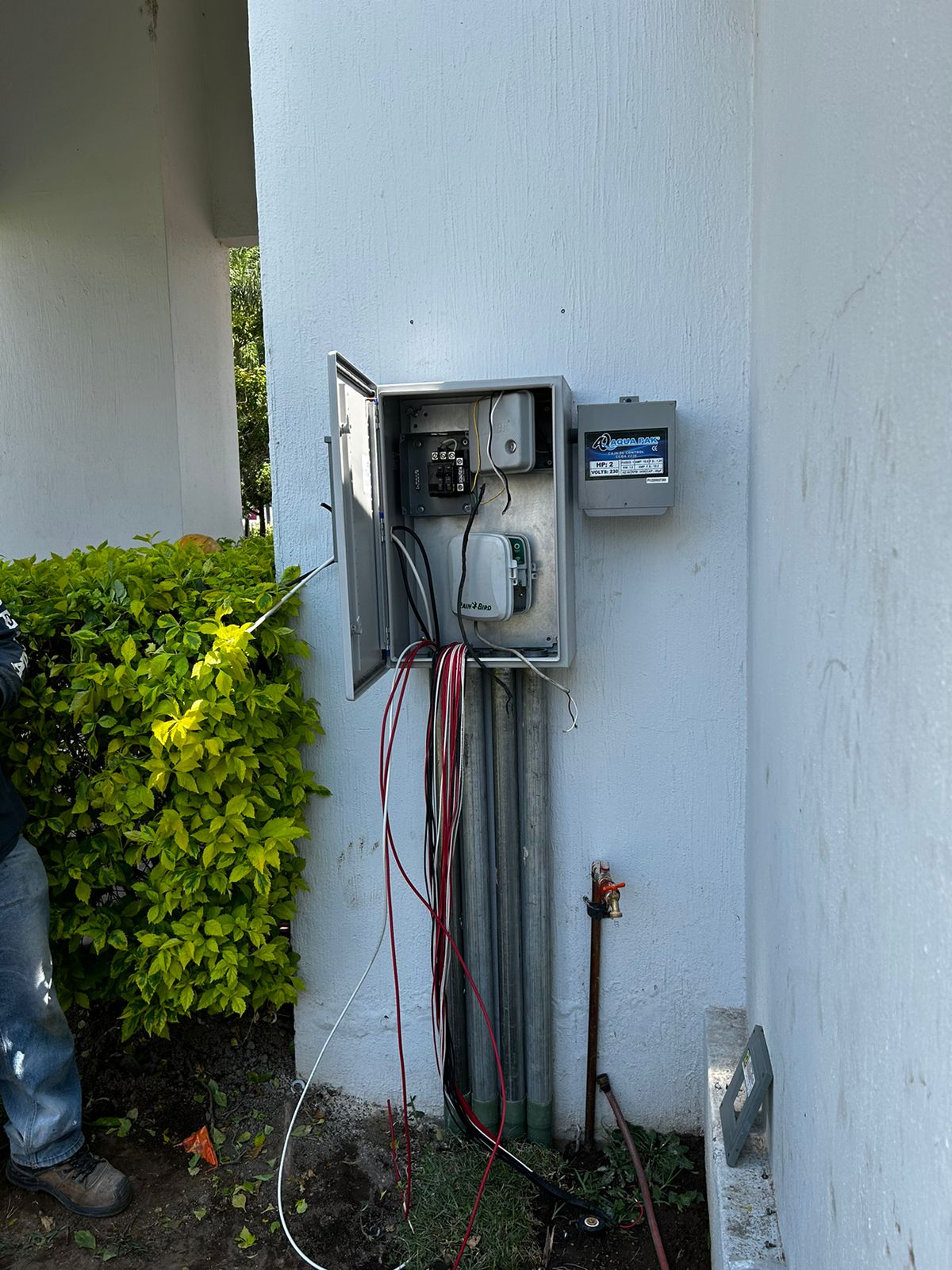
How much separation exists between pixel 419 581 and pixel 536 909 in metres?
0.88

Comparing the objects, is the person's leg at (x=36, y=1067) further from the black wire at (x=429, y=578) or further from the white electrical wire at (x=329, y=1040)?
the black wire at (x=429, y=578)

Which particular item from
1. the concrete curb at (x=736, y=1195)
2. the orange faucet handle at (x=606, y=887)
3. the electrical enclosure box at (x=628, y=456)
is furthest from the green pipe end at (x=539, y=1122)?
the electrical enclosure box at (x=628, y=456)

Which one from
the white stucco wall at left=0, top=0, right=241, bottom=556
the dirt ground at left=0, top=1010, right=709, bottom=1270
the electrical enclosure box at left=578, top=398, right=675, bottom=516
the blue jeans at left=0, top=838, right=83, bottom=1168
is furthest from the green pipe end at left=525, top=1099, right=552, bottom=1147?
the white stucco wall at left=0, top=0, right=241, bottom=556

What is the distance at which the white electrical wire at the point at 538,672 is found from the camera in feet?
7.32

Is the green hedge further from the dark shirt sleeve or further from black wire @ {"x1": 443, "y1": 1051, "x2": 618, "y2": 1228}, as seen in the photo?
black wire @ {"x1": 443, "y1": 1051, "x2": 618, "y2": 1228}

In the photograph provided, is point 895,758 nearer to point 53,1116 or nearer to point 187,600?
point 187,600

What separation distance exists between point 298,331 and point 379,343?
224 mm

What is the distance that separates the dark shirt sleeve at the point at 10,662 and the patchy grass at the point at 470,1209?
1.55m

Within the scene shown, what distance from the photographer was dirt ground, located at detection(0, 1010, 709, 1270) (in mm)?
2215

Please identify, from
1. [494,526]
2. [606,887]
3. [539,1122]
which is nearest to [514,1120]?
[539,1122]

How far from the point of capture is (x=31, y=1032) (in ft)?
7.59

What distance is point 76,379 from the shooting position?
499cm

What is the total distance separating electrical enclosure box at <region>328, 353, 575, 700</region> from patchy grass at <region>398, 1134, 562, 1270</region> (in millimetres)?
1249

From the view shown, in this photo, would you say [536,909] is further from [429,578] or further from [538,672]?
[429,578]
